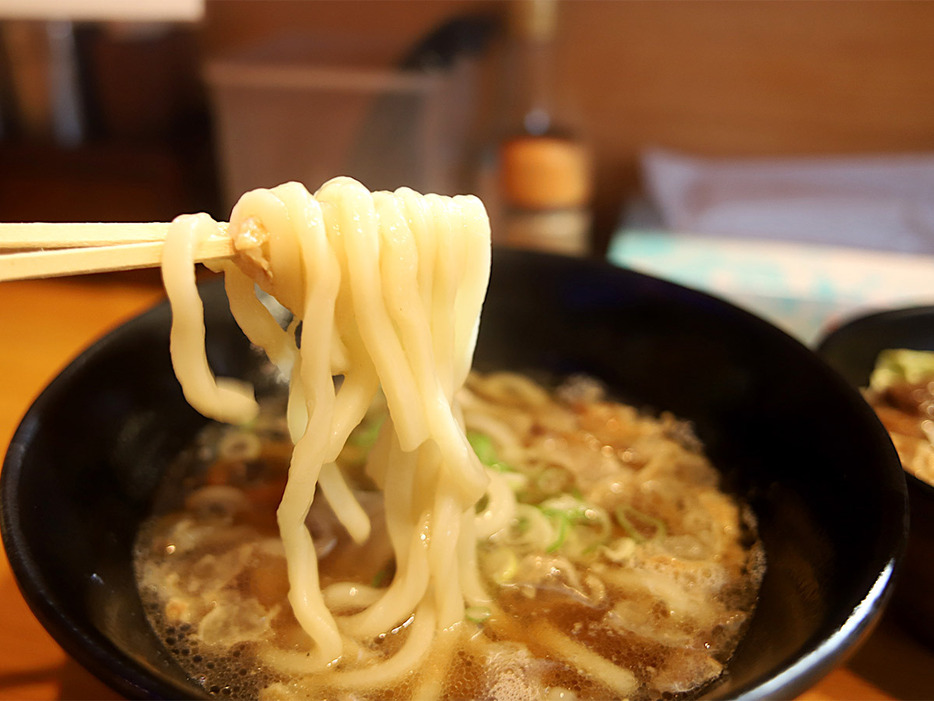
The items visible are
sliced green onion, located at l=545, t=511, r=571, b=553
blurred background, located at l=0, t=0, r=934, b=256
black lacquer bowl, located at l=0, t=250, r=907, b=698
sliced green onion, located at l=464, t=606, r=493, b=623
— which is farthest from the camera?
blurred background, located at l=0, t=0, r=934, b=256

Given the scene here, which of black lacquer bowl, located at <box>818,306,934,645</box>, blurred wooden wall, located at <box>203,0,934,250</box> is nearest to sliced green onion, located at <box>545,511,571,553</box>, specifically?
black lacquer bowl, located at <box>818,306,934,645</box>

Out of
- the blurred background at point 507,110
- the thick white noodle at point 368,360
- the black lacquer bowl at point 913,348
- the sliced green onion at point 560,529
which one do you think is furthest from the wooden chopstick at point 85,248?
the blurred background at point 507,110

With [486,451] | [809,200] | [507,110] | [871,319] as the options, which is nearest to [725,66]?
[809,200]

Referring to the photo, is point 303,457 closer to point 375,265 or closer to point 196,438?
point 375,265

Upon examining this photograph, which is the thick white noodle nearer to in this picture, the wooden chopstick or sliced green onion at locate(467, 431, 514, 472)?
the wooden chopstick

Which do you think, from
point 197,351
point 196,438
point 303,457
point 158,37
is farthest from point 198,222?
point 158,37

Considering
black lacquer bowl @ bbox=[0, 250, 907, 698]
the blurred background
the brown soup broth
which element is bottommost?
the brown soup broth
